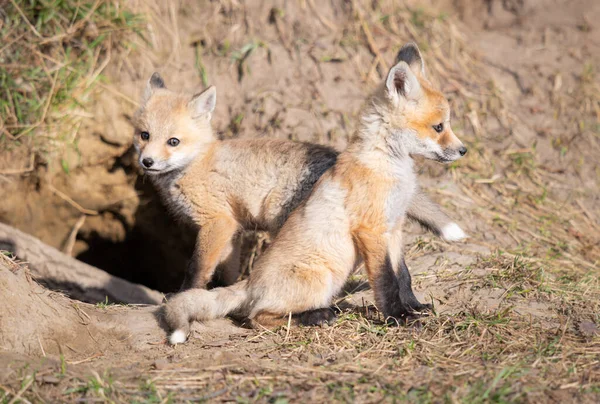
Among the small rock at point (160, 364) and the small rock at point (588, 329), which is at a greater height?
the small rock at point (160, 364)

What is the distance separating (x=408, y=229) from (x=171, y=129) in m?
2.63

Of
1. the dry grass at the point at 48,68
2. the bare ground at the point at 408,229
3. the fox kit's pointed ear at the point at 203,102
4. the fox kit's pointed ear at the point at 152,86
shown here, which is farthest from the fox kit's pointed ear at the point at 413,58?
the dry grass at the point at 48,68

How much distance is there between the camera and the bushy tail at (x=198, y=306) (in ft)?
13.6

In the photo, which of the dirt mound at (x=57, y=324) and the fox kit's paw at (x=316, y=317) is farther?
the fox kit's paw at (x=316, y=317)

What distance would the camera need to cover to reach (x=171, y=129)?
224 inches

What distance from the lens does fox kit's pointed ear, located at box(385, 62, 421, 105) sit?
420 centimetres

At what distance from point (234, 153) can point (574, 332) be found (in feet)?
10.9

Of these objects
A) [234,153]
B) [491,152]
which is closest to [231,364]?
[234,153]

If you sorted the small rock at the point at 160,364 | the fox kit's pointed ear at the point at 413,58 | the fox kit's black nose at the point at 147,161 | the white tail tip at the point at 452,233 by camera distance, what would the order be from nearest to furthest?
1. the small rock at the point at 160,364
2. the white tail tip at the point at 452,233
3. the fox kit's pointed ear at the point at 413,58
4. the fox kit's black nose at the point at 147,161

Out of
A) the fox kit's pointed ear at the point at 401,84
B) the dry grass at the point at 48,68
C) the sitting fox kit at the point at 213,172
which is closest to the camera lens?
the fox kit's pointed ear at the point at 401,84

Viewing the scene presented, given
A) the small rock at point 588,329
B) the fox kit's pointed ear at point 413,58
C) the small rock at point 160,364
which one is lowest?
the small rock at point 588,329

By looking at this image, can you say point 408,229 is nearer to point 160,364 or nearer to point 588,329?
point 588,329

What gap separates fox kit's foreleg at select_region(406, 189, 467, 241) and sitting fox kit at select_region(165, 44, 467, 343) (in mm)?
337

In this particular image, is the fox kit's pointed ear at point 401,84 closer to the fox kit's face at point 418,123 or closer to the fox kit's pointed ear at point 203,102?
the fox kit's face at point 418,123
